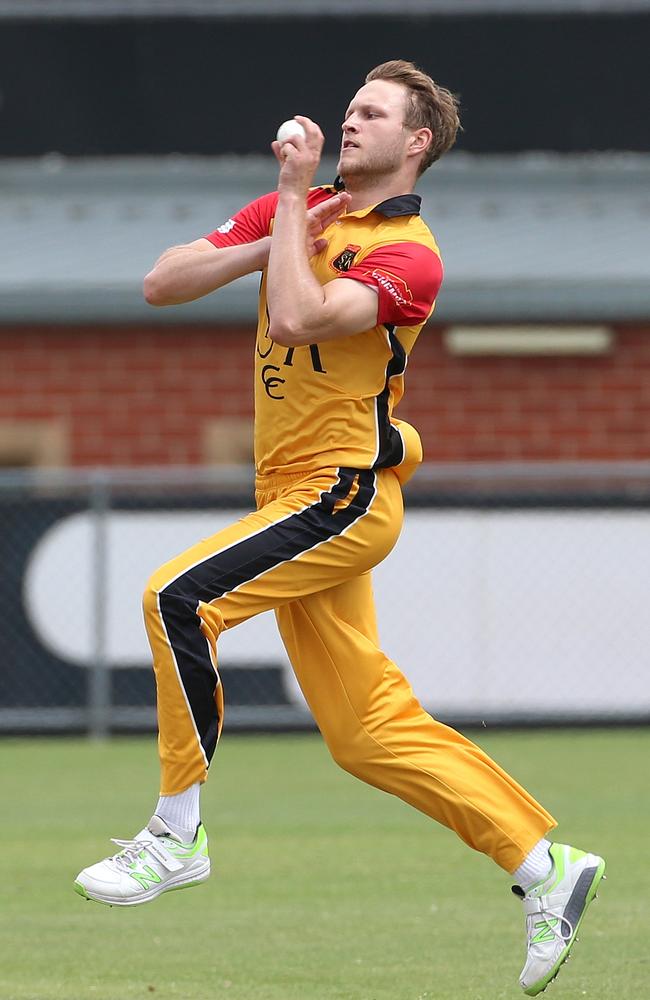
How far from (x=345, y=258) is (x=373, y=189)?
0.26 meters

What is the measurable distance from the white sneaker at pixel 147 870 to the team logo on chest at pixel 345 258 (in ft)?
5.43

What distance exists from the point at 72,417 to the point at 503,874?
830 cm

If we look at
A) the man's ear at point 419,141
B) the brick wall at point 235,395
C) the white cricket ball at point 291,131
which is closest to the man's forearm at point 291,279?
the white cricket ball at point 291,131

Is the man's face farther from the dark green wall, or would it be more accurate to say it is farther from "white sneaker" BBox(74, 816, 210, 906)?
the dark green wall

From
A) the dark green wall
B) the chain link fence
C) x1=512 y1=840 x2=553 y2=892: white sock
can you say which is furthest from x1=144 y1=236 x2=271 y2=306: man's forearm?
the dark green wall

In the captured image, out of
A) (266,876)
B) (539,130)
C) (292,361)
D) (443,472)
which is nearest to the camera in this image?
A: (292,361)

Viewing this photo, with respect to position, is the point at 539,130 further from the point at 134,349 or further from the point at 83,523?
the point at 83,523

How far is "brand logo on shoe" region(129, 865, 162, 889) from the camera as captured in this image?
5.45 m

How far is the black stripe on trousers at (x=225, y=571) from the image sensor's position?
17.7 ft

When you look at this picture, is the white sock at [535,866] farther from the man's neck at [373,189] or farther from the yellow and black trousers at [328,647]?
the man's neck at [373,189]

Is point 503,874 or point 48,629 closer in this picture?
point 503,874

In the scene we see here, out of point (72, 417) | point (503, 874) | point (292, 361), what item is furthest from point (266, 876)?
point (72, 417)

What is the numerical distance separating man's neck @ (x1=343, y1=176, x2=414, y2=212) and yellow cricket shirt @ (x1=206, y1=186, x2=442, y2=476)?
57mm

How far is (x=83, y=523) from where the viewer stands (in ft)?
46.0
